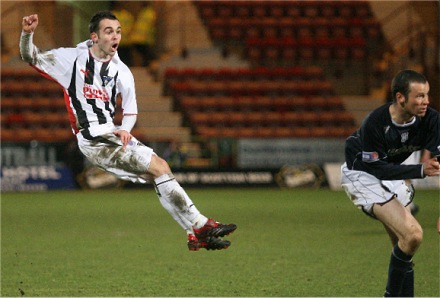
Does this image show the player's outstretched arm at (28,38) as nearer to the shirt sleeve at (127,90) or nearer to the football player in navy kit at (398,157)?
the shirt sleeve at (127,90)

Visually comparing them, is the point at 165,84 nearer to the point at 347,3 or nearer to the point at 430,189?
the point at 347,3

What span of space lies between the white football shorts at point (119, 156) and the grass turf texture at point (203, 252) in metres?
1.46

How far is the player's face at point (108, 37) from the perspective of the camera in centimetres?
650

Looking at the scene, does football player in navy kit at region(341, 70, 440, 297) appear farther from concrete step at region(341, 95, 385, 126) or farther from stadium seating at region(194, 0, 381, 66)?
stadium seating at region(194, 0, 381, 66)

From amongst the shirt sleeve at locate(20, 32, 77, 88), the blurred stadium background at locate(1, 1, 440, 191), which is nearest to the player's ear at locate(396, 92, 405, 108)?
the shirt sleeve at locate(20, 32, 77, 88)

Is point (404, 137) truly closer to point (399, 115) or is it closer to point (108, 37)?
point (399, 115)

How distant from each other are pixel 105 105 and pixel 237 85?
18.0 m

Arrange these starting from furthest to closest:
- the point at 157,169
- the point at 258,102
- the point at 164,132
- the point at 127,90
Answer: the point at 258,102, the point at 164,132, the point at 127,90, the point at 157,169

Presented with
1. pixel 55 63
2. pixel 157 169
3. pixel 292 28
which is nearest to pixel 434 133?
pixel 157 169

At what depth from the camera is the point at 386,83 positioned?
80.8 feet

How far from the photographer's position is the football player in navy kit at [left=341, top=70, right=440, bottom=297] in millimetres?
6215

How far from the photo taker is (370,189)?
664 centimetres

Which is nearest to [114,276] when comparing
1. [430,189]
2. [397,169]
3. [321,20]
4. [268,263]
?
[268,263]

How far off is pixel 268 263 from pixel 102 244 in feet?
9.06
